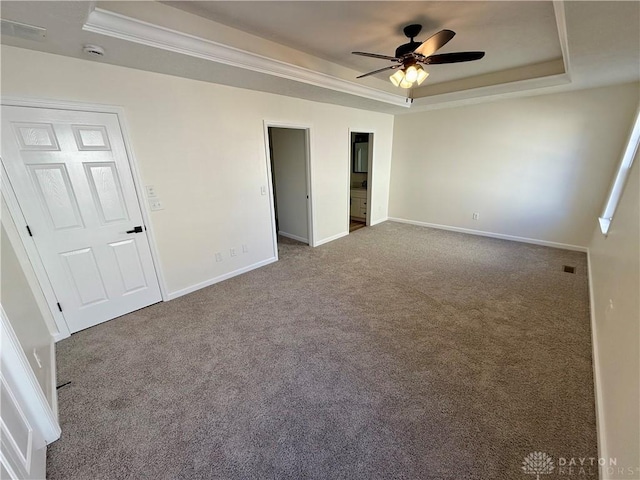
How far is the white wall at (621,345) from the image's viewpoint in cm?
117

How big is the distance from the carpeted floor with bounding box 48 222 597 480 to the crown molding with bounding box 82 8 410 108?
2.46m

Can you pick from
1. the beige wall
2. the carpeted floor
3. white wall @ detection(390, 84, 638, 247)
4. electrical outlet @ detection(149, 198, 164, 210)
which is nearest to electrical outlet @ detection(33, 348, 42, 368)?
the beige wall

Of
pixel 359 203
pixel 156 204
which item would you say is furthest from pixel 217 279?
pixel 359 203

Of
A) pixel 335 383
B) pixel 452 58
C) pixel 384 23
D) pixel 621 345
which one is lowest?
pixel 335 383

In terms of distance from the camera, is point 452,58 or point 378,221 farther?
point 378,221

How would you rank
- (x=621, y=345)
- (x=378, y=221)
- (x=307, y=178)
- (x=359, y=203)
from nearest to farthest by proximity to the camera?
(x=621, y=345) → (x=307, y=178) → (x=378, y=221) → (x=359, y=203)

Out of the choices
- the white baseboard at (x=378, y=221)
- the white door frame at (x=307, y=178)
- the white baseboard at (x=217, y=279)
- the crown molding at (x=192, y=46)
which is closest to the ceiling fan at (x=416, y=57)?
the crown molding at (x=192, y=46)

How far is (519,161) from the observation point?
4457 mm

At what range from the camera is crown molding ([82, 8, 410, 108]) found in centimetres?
179

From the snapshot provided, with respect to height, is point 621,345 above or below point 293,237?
above

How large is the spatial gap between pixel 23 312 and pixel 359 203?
5629 millimetres

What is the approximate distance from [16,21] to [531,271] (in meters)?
5.50

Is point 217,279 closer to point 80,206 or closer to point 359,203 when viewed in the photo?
point 80,206

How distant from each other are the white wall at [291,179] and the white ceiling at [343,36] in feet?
3.21
